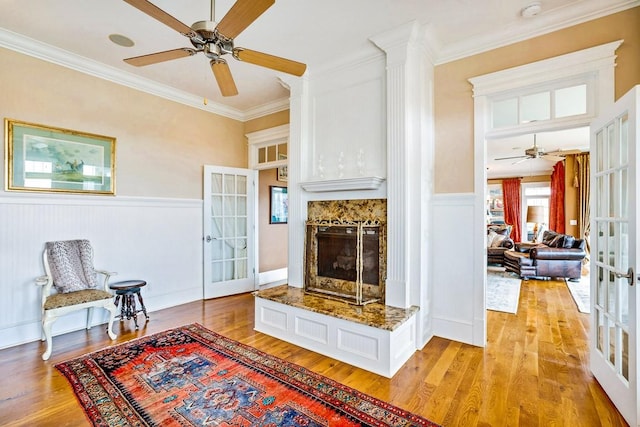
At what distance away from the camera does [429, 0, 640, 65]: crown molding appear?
250 centimetres

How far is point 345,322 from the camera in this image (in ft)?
8.96

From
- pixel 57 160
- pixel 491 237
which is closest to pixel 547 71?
pixel 57 160

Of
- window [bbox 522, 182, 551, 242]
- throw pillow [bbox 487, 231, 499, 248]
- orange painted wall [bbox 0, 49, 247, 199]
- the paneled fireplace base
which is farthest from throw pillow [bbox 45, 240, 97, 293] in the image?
window [bbox 522, 182, 551, 242]

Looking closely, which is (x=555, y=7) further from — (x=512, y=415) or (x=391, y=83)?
(x=512, y=415)

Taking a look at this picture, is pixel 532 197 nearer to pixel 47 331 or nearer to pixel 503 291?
pixel 503 291

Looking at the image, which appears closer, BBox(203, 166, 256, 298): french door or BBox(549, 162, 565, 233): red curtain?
BBox(203, 166, 256, 298): french door

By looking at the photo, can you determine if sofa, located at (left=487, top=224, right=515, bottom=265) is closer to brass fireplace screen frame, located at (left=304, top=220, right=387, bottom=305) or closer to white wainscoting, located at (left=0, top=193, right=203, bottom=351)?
brass fireplace screen frame, located at (left=304, top=220, right=387, bottom=305)

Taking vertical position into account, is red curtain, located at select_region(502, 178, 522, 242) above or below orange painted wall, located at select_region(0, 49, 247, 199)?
below

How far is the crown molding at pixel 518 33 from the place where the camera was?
2500 millimetres

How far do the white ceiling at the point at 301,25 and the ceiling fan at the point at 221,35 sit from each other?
26.4 inches

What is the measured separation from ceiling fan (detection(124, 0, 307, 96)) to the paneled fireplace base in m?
2.16

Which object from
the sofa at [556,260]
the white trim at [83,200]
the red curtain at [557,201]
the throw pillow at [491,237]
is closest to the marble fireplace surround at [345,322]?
the white trim at [83,200]

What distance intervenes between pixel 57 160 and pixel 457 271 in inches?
178

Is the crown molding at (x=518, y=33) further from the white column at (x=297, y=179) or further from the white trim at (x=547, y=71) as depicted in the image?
the white column at (x=297, y=179)
